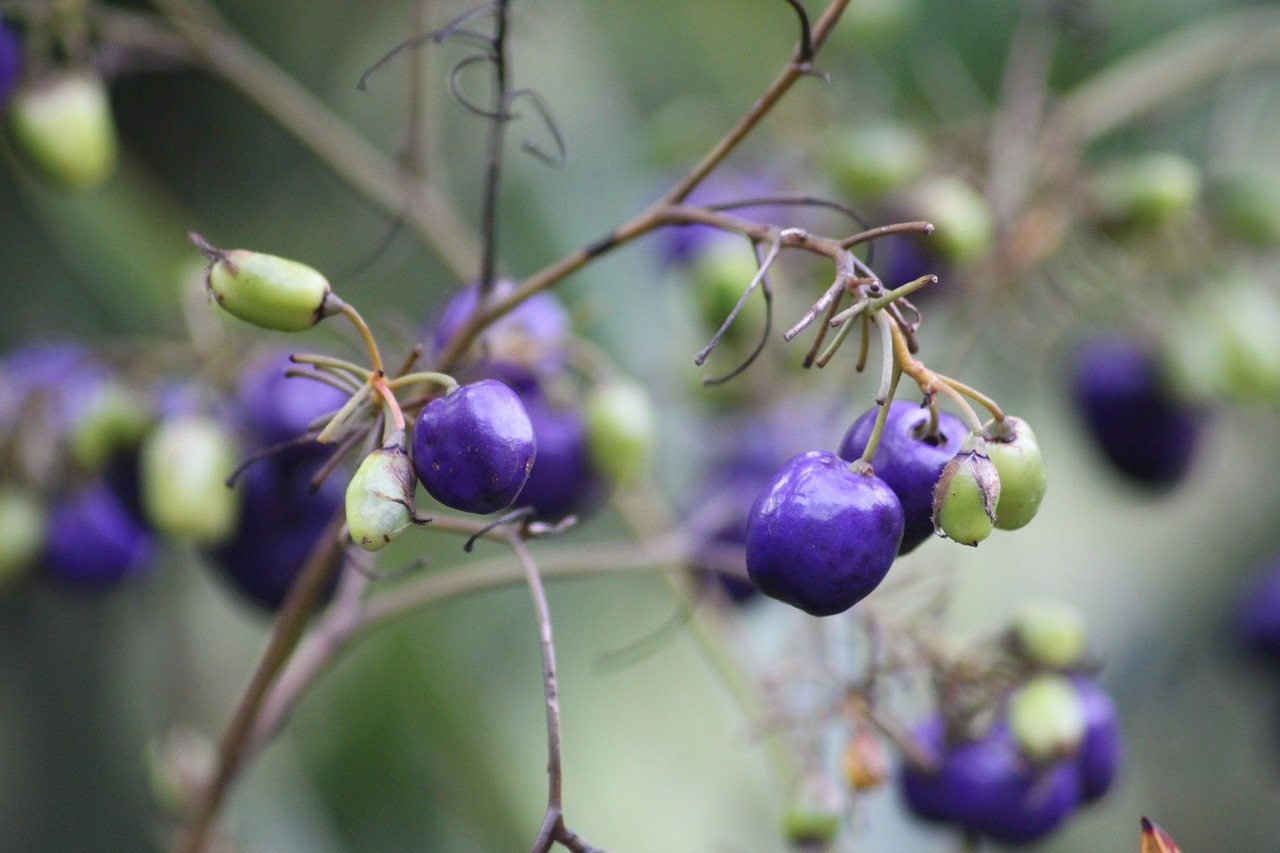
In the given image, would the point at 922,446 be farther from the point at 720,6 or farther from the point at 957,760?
the point at 720,6

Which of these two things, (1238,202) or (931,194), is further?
(1238,202)

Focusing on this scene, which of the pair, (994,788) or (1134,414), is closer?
(994,788)

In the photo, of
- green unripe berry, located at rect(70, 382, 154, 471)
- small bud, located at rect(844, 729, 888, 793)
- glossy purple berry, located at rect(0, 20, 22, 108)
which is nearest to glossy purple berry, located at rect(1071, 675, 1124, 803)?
small bud, located at rect(844, 729, 888, 793)

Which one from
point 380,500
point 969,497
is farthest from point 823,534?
point 380,500

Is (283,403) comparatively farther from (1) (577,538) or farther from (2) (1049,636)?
(1) (577,538)

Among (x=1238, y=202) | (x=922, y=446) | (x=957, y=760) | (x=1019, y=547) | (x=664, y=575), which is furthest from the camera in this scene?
(x=1019, y=547)

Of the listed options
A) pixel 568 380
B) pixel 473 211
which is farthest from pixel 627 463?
pixel 473 211
